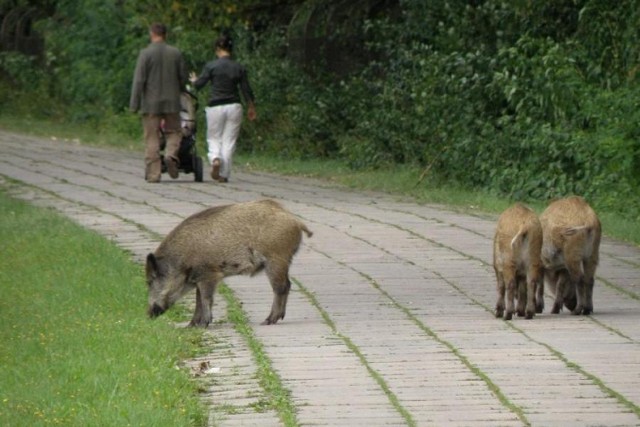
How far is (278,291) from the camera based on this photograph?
32.4 feet

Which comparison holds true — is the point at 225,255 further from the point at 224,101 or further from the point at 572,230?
the point at 224,101

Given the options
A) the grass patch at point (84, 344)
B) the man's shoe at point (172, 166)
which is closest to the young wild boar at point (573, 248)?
the grass patch at point (84, 344)

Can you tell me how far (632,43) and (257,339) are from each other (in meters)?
9.46

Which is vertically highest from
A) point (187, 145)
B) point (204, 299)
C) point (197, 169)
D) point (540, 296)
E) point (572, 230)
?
point (572, 230)

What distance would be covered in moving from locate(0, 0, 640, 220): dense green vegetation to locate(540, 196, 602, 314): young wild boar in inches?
178

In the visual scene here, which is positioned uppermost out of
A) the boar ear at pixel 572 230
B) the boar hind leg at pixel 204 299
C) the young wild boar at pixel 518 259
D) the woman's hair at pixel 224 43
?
the woman's hair at pixel 224 43

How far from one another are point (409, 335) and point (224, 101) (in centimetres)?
1160

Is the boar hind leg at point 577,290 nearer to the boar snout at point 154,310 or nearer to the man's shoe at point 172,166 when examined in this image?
the boar snout at point 154,310

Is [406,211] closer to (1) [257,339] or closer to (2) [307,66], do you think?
(1) [257,339]

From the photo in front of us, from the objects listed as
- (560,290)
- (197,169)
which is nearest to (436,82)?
(197,169)

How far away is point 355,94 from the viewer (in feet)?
78.4

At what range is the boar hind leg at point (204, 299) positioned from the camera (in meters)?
9.77

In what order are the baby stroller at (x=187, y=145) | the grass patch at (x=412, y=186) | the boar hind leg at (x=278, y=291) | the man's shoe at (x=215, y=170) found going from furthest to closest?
the baby stroller at (x=187, y=145) < the man's shoe at (x=215, y=170) < the grass patch at (x=412, y=186) < the boar hind leg at (x=278, y=291)

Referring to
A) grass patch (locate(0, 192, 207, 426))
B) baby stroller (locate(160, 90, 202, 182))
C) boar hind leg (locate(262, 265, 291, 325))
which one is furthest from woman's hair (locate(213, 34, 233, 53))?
boar hind leg (locate(262, 265, 291, 325))
